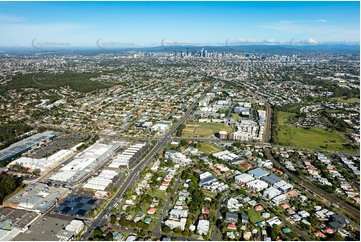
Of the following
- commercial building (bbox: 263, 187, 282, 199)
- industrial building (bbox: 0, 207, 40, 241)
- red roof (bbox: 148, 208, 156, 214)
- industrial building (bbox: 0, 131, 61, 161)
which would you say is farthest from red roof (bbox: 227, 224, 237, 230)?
industrial building (bbox: 0, 131, 61, 161)

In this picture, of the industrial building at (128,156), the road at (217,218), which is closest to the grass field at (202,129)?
the industrial building at (128,156)

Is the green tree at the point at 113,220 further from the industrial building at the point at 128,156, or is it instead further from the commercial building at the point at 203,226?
the industrial building at the point at 128,156

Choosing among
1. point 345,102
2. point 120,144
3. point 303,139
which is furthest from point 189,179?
point 345,102

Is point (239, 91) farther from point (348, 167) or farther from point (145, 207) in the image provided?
point (145, 207)

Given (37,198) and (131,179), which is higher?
(37,198)

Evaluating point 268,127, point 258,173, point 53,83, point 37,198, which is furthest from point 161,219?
point 53,83

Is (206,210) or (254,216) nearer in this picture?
(254,216)

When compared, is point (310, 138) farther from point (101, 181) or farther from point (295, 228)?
point (101, 181)
